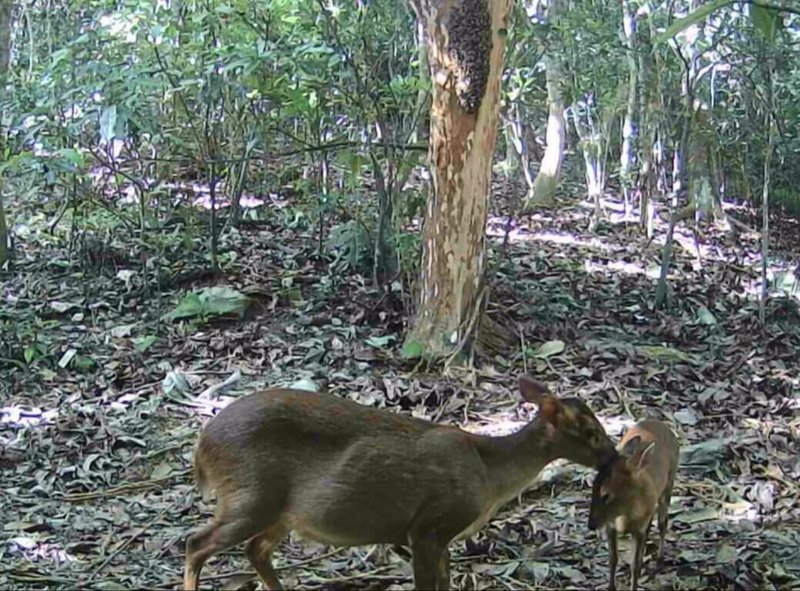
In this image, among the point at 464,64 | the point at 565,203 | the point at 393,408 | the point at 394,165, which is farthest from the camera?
the point at 565,203

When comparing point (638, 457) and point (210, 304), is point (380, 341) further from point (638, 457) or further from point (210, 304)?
point (638, 457)

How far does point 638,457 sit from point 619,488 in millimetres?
136

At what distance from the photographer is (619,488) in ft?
13.9

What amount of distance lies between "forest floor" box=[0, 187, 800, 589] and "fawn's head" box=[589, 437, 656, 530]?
0.47 metres

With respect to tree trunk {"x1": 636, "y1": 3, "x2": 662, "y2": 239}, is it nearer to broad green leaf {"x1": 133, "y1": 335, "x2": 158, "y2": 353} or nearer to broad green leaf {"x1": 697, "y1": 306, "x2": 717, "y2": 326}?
broad green leaf {"x1": 697, "y1": 306, "x2": 717, "y2": 326}

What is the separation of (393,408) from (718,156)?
8683 mm

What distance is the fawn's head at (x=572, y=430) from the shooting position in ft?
13.4

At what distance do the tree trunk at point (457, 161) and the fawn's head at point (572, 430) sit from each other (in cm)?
359

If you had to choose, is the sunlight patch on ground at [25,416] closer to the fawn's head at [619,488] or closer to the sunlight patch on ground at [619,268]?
the fawn's head at [619,488]

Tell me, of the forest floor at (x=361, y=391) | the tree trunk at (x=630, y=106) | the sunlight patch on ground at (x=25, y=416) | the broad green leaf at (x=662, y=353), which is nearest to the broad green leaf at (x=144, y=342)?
the forest floor at (x=361, y=391)

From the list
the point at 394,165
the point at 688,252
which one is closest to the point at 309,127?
the point at 394,165

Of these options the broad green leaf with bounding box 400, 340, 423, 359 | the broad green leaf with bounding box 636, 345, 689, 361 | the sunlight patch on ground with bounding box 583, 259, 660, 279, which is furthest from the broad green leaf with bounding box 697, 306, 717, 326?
the broad green leaf with bounding box 400, 340, 423, 359

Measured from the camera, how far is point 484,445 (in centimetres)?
405

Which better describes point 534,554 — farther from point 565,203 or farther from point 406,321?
point 565,203
